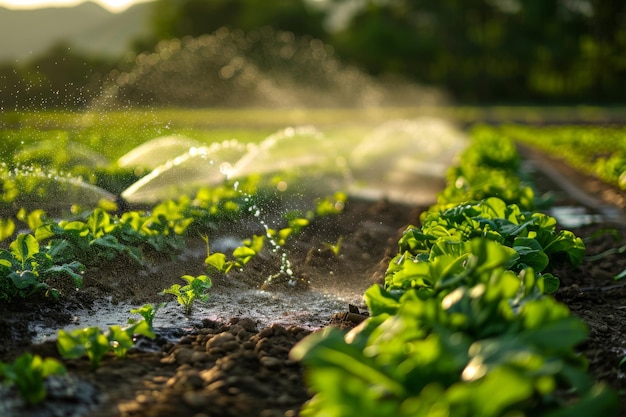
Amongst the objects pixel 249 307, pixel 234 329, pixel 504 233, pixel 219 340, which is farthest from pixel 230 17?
pixel 219 340

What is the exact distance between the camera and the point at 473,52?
160 feet

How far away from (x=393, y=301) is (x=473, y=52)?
1912 inches

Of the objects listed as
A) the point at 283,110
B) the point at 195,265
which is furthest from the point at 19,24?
the point at 195,265

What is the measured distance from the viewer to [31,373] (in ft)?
7.88

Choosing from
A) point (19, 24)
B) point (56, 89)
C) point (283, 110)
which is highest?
point (19, 24)

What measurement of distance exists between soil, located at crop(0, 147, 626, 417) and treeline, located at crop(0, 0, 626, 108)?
42.4m

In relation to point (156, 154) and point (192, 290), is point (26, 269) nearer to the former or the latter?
point (192, 290)

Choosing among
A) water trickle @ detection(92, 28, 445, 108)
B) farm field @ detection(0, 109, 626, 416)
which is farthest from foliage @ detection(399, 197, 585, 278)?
water trickle @ detection(92, 28, 445, 108)

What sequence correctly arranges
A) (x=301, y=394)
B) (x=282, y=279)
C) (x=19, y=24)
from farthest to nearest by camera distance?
(x=19, y=24)
(x=282, y=279)
(x=301, y=394)

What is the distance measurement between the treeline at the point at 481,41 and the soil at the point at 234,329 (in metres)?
42.4

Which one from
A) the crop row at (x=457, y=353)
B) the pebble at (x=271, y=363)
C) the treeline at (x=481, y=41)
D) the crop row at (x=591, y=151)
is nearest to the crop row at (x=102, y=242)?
the pebble at (x=271, y=363)

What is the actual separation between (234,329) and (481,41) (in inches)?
1946

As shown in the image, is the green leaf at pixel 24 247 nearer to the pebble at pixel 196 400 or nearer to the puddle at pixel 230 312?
the puddle at pixel 230 312

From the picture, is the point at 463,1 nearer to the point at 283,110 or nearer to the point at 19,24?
the point at 283,110
